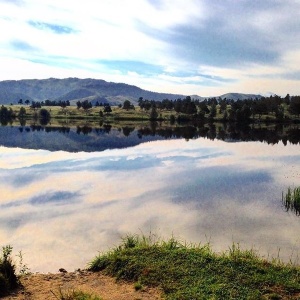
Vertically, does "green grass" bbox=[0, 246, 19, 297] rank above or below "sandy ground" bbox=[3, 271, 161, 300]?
above

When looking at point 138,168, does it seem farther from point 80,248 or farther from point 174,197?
point 80,248

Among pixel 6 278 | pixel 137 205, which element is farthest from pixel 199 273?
pixel 137 205

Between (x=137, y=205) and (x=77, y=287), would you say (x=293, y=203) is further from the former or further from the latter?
(x=77, y=287)

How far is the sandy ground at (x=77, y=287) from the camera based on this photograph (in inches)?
593

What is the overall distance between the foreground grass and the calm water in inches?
152

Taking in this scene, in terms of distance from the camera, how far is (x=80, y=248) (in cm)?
2275

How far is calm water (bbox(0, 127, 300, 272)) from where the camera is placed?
77.6ft

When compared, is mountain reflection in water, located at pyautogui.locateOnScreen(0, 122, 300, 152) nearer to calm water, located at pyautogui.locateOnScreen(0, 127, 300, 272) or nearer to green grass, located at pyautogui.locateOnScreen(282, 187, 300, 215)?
calm water, located at pyautogui.locateOnScreen(0, 127, 300, 272)

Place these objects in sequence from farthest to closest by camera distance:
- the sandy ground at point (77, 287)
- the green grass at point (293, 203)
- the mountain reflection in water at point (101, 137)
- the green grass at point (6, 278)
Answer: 1. the mountain reflection in water at point (101, 137)
2. the green grass at point (293, 203)
3. the green grass at point (6, 278)
4. the sandy ground at point (77, 287)

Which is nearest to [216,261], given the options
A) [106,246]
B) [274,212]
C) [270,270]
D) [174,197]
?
[270,270]

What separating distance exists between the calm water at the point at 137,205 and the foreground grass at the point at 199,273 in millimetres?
3860

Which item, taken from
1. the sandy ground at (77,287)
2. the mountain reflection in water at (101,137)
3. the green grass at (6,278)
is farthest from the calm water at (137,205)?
the mountain reflection in water at (101,137)

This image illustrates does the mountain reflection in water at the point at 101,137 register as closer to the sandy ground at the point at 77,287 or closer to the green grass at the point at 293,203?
the green grass at the point at 293,203

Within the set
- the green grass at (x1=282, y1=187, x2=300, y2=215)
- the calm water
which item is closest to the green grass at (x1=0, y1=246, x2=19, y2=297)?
the calm water
